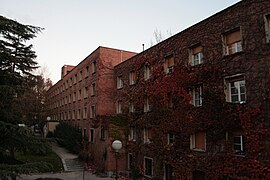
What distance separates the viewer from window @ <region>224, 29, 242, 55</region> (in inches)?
485

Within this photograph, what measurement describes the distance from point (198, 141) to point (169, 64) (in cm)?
565

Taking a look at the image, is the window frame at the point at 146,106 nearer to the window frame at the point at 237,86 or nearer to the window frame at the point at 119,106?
the window frame at the point at 119,106

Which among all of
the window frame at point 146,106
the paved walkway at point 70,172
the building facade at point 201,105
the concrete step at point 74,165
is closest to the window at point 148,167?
the building facade at point 201,105

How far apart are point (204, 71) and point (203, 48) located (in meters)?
1.38

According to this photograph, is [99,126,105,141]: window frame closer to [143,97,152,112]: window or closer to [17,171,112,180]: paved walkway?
[17,171,112,180]: paved walkway

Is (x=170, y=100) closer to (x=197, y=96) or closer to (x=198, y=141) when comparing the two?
(x=197, y=96)

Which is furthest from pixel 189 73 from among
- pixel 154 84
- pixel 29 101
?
pixel 29 101

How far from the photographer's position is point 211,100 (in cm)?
1293

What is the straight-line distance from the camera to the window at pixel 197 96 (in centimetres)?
1433

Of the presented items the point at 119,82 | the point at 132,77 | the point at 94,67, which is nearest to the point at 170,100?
the point at 132,77

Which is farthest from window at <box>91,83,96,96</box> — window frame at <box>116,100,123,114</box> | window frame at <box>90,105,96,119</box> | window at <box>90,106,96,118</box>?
window frame at <box>116,100,123,114</box>

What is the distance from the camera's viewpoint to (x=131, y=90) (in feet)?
71.5

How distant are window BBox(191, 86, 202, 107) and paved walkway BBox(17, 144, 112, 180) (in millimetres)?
10960

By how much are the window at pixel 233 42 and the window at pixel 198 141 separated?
15.0 feet
